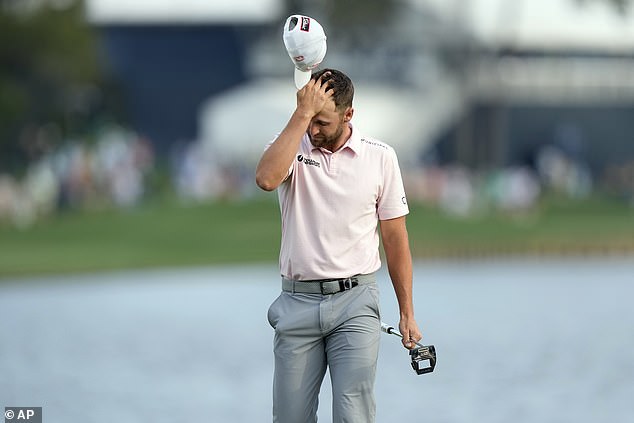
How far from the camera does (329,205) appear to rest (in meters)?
6.31

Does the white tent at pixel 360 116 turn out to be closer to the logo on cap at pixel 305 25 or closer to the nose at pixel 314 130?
the nose at pixel 314 130

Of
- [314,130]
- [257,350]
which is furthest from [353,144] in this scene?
[257,350]

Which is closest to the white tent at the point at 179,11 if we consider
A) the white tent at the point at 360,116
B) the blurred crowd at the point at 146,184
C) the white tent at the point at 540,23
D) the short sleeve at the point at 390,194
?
the white tent at the point at 360,116

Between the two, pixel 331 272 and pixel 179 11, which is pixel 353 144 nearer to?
pixel 331 272

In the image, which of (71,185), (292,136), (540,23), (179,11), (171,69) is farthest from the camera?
(171,69)

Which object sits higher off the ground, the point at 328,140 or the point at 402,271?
the point at 328,140

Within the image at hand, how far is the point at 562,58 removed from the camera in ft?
176

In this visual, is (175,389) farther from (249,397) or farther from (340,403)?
(340,403)

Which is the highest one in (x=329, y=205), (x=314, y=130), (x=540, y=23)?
(x=540, y=23)

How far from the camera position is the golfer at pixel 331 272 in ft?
20.6

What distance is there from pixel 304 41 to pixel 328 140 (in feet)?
1.38

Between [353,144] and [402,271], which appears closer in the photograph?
[353,144]

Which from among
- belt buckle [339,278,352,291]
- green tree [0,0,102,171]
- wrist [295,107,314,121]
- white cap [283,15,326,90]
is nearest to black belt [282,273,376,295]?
belt buckle [339,278,352,291]

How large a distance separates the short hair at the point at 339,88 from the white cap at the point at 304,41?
8cm
